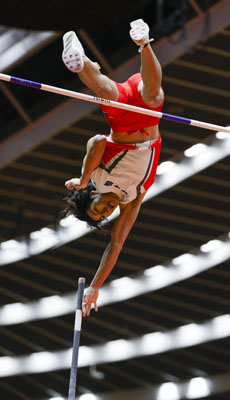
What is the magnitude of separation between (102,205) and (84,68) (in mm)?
1081

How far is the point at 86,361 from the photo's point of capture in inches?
717

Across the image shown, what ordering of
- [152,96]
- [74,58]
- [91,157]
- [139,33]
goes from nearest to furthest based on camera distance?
[74,58], [139,33], [152,96], [91,157]

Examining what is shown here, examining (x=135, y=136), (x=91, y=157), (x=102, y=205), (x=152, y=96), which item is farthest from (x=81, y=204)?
(x=152, y=96)

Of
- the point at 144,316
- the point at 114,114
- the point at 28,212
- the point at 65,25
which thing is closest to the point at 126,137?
the point at 114,114

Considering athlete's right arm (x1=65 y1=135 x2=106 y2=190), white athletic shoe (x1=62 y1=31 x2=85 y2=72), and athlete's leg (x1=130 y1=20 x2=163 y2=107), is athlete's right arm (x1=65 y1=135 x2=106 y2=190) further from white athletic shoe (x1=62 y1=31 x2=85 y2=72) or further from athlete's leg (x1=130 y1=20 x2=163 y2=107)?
white athletic shoe (x1=62 y1=31 x2=85 y2=72)

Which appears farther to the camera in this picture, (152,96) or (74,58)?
(152,96)

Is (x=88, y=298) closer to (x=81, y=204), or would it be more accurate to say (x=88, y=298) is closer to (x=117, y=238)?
(x=117, y=238)

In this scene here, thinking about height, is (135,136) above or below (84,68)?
below

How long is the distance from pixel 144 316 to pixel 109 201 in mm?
11100

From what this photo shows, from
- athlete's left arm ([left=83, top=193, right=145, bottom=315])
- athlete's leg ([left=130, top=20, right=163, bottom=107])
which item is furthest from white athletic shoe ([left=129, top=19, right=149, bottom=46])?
athlete's left arm ([left=83, top=193, right=145, bottom=315])

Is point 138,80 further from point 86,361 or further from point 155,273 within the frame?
point 86,361

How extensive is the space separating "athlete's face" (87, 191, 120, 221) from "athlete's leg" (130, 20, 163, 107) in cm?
79

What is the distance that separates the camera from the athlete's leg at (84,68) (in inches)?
217

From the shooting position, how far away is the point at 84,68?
19.4 feet
